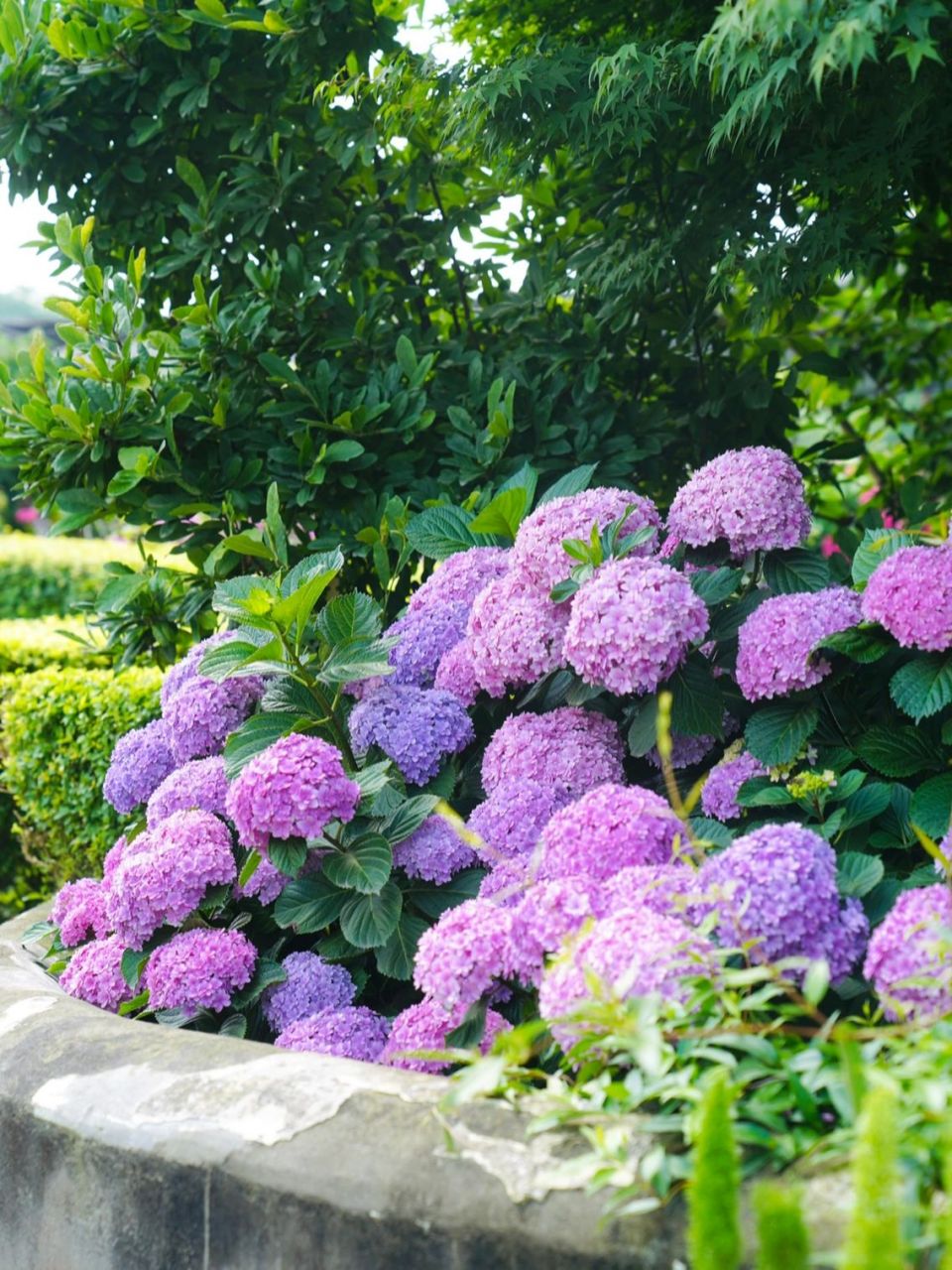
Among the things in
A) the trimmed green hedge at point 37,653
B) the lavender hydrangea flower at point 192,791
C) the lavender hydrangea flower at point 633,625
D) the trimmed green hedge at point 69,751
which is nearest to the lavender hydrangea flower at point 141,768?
the lavender hydrangea flower at point 192,791

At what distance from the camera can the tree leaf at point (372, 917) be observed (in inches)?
84.9

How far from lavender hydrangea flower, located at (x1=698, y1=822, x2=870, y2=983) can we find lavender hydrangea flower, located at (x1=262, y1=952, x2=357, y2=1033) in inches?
30.8

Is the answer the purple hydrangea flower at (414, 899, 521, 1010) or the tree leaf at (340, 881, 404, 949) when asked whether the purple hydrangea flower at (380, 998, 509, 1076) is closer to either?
the purple hydrangea flower at (414, 899, 521, 1010)

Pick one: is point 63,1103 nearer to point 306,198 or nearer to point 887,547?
point 887,547

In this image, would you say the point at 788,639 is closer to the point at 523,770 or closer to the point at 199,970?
the point at 523,770

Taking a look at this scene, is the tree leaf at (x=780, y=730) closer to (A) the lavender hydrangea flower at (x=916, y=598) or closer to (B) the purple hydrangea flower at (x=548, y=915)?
(A) the lavender hydrangea flower at (x=916, y=598)

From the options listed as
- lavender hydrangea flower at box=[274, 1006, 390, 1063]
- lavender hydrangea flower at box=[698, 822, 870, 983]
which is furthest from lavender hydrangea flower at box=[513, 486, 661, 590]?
lavender hydrangea flower at box=[274, 1006, 390, 1063]

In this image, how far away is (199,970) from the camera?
222 cm

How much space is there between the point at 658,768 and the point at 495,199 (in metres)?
1.89

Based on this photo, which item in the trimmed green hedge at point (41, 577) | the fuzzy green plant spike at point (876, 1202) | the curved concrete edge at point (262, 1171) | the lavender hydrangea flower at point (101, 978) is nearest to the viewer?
the fuzzy green plant spike at point (876, 1202)

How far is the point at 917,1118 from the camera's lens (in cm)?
129

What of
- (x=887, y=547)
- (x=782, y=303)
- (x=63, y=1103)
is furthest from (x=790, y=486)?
(x=63, y=1103)

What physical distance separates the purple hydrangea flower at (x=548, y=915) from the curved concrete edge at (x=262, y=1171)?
0.26 m

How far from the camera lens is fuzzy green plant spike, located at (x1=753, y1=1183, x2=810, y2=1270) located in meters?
1.10
